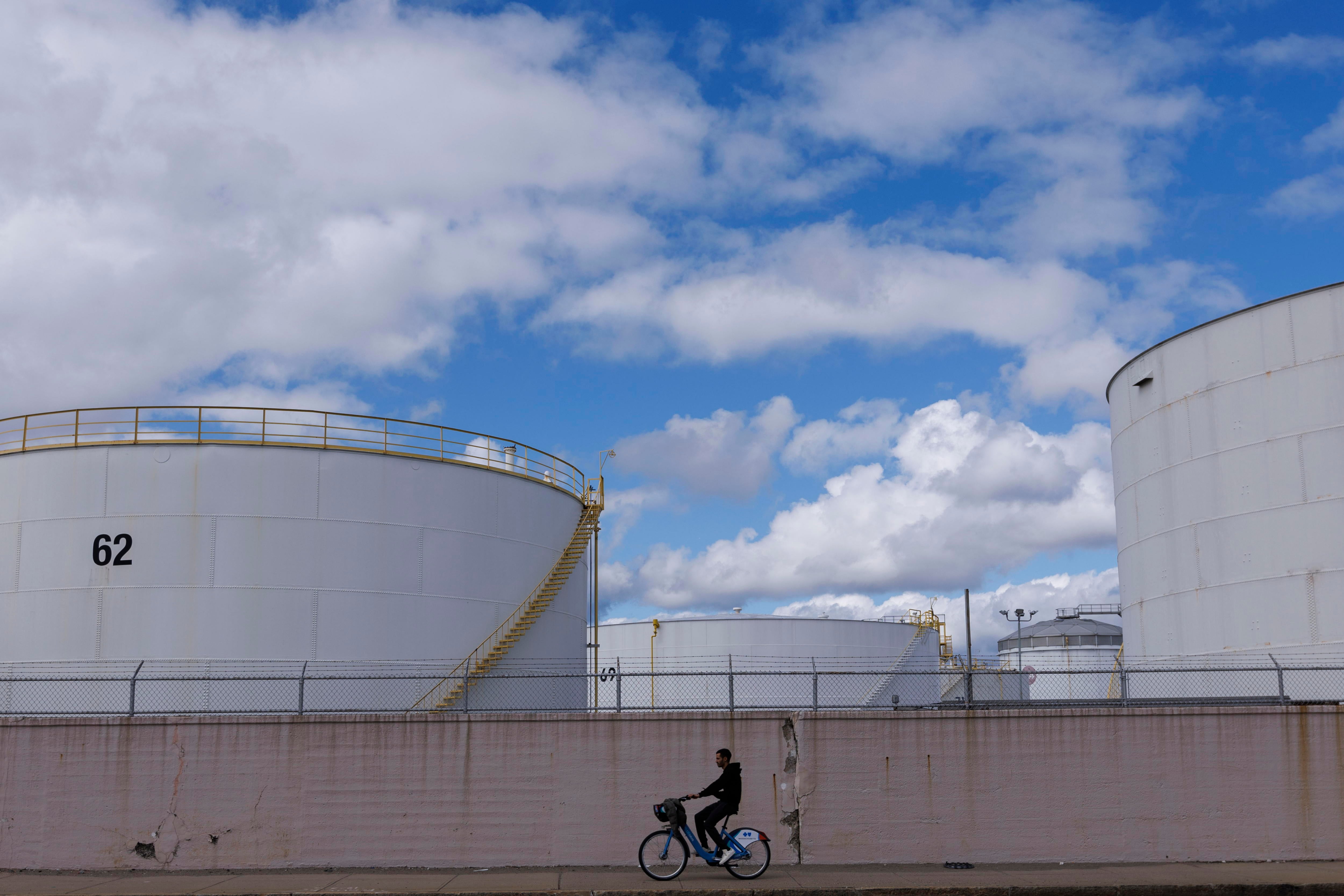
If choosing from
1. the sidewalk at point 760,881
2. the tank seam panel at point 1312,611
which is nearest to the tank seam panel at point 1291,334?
the tank seam panel at point 1312,611

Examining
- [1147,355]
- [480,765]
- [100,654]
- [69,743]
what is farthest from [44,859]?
[1147,355]

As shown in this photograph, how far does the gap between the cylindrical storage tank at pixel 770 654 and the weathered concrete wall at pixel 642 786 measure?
19590mm

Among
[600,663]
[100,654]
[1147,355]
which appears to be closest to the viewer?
[100,654]

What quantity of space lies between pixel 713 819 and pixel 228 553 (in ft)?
39.1

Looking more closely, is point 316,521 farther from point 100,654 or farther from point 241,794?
point 241,794

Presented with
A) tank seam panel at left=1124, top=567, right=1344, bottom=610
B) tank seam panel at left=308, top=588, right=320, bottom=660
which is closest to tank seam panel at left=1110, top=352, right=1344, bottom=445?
tank seam panel at left=1124, top=567, right=1344, bottom=610

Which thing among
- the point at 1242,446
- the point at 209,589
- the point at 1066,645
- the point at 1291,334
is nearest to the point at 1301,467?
the point at 1242,446

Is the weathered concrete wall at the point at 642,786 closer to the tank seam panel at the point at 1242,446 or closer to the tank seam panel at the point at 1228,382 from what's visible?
the tank seam panel at the point at 1242,446

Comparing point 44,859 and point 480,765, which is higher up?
point 480,765

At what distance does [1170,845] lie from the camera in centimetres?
1755

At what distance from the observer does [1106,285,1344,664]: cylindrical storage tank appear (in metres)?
21.3

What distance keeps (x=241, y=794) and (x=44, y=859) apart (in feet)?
10.1

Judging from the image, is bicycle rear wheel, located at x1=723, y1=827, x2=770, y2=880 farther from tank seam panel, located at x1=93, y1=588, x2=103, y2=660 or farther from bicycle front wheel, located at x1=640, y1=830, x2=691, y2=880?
tank seam panel, located at x1=93, y1=588, x2=103, y2=660

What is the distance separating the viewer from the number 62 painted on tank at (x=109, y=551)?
21.9 m
